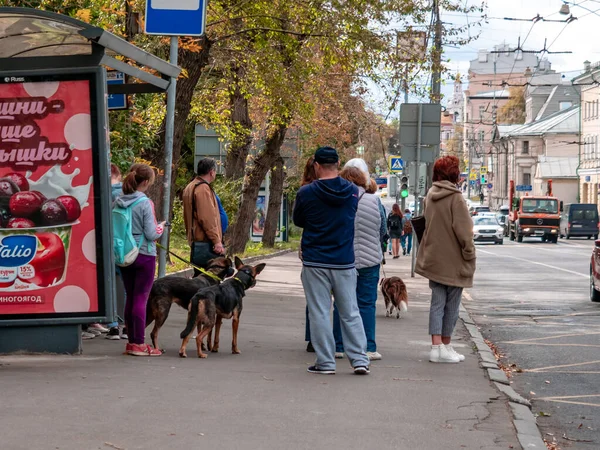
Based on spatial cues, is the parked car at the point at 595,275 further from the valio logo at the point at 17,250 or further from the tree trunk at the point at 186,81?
the valio logo at the point at 17,250

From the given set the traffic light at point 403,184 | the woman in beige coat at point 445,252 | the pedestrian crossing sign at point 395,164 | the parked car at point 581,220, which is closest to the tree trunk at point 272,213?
the pedestrian crossing sign at point 395,164

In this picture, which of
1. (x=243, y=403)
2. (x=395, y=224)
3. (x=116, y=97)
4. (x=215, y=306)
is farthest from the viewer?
(x=395, y=224)

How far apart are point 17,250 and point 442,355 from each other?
13.1 ft

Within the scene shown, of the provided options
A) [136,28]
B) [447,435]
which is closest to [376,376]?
[447,435]

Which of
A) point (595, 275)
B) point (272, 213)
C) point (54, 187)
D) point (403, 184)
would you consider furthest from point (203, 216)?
point (272, 213)

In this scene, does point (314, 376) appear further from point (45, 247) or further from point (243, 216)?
point (243, 216)

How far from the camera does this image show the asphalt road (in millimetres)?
8312

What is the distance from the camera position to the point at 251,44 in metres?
21.6

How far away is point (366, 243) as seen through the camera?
1053cm

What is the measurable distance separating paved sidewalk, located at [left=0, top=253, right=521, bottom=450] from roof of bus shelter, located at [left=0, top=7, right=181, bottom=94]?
2499 millimetres

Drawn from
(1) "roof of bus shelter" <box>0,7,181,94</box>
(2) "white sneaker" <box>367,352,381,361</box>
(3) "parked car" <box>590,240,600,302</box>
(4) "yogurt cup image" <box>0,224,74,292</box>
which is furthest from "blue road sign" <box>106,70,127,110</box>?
(3) "parked car" <box>590,240,600,302</box>

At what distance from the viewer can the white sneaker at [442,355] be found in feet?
35.0

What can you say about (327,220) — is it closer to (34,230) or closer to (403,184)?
(34,230)

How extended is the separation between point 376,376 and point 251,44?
42.7 ft
